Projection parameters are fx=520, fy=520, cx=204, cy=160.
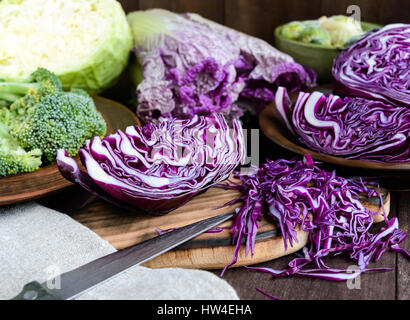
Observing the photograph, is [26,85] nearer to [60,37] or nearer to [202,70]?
[60,37]

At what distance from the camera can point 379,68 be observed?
4.89 ft

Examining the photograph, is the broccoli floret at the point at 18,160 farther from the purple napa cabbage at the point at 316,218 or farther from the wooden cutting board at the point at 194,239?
the purple napa cabbage at the point at 316,218

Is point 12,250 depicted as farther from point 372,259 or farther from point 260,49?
point 260,49

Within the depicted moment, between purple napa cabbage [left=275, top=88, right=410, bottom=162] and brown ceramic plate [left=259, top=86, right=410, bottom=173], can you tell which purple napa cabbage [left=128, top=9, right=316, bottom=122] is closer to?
brown ceramic plate [left=259, top=86, right=410, bottom=173]

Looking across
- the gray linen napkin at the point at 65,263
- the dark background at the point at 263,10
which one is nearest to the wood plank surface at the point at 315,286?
the gray linen napkin at the point at 65,263

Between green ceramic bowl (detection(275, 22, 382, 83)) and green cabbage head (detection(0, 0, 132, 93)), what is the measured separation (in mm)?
648

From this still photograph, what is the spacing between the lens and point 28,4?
1.81m

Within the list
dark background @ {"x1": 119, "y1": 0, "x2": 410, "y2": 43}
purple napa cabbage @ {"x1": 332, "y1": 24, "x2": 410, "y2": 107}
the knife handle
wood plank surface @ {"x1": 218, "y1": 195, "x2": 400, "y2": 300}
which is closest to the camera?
the knife handle

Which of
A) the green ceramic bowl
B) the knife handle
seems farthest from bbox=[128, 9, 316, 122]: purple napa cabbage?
the knife handle

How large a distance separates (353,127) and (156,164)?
53cm

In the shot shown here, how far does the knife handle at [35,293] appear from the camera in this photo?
2.82 feet

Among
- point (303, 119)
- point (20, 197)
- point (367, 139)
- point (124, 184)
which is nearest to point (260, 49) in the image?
point (303, 119)

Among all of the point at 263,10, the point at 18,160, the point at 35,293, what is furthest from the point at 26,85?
the point at 263,10

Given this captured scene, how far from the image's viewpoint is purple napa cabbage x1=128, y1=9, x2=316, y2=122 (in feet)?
5.61
